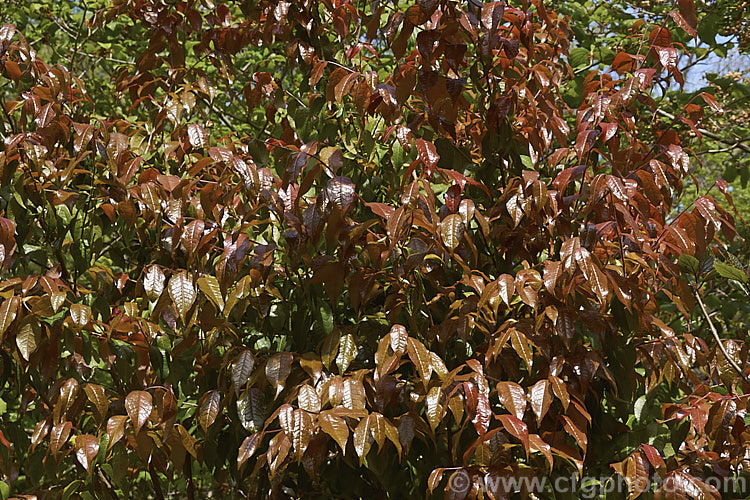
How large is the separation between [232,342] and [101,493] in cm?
49

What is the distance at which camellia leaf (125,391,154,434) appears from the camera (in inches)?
57.6

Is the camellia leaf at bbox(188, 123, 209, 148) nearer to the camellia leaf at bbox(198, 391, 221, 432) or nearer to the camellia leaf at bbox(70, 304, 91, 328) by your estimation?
the camellia leaf at bbox(70, 304, 91, 328)

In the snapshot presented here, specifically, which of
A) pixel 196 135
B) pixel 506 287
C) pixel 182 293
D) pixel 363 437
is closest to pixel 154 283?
pixel 182 293

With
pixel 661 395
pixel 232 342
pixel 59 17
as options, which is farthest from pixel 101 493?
pixel 59 17

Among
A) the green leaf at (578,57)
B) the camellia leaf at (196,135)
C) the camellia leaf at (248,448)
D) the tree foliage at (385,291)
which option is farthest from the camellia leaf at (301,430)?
the green leaf at (578,57)

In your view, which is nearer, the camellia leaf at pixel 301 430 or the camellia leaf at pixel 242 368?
the camellia leaf at pixel 301 430

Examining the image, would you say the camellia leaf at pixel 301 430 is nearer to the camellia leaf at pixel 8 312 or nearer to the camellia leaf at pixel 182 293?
the camellia leaf at pixel 182 293

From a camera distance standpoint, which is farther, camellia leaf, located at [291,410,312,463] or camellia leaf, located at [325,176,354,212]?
camellia leaf, located at [325,176,354,212]

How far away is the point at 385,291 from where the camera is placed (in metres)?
1.92

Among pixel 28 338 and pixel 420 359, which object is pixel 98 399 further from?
pixel 420 359

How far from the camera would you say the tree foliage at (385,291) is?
1501mm

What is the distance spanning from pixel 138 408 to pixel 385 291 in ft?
2.32

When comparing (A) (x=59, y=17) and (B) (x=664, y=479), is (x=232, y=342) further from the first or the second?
(A) (x=59, y=17)

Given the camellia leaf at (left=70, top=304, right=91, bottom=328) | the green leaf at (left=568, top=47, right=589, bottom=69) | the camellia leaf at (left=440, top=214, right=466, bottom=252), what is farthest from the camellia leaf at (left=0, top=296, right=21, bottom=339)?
the green leaf at (left=568, top=47, right=589, bottom=69)
